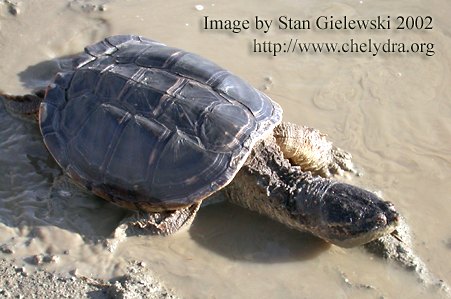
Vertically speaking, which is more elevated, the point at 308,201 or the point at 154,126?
the point at 154,126

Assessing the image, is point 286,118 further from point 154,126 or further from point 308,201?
point 154,126

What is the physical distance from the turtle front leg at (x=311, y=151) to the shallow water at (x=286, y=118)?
178 millimetres

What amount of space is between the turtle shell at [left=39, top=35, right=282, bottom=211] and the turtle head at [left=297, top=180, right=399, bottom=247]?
0.78m

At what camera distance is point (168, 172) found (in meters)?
4.86

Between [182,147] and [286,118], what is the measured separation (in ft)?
6.10

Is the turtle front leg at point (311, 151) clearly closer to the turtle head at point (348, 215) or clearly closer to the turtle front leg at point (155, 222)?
the turtle head at point (348, 215)

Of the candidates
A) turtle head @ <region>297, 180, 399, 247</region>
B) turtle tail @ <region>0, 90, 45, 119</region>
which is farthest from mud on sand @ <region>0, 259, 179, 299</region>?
turtle tail @ <region>0, 90, 45, 119</region>

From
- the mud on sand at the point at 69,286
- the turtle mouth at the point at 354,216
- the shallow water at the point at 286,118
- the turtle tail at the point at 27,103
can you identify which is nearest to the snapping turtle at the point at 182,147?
the turtle mouth at the point at 354,216

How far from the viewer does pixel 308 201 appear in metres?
4.96

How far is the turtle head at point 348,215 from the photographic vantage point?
15.1ft

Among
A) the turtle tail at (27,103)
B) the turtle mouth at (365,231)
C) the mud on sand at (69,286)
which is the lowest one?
the mud on sand at (69,286)

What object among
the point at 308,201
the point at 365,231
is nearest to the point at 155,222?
the point at 308,201

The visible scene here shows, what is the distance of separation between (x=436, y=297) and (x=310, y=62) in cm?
341

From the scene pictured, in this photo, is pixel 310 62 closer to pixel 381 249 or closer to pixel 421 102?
pixel 421 102
